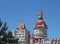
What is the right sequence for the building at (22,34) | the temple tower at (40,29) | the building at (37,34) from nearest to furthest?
the building at (22,34)
the building at (37,34)
the temple tower at (40,29)

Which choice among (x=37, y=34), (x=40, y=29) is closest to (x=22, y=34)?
(x=37, y=34)

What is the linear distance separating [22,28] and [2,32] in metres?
34.9

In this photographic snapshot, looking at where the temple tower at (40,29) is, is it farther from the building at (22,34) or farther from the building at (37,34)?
the building at (22,34)

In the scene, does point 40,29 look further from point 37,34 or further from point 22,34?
point 22,34

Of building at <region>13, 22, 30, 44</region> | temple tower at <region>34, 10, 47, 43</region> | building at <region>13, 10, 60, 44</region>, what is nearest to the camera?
building at <region>13, 22, 30, 44</region>

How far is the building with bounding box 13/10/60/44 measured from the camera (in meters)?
74.1

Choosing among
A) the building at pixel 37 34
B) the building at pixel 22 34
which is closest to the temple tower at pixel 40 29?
the building at pixel 37 34

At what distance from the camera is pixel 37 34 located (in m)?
82.8

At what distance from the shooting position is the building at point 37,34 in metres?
74.1

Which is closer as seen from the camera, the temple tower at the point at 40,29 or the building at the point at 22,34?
the building at the point at 22,34

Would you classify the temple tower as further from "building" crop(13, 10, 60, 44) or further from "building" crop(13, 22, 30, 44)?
"building" crop(13, 22, 30, 44)

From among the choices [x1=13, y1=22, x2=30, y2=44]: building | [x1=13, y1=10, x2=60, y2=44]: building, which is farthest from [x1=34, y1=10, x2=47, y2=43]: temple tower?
[x1=13, y1=22, x2=30, y2=44]: building

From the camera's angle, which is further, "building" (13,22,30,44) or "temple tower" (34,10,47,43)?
"temple tower" (34,10,47,43)

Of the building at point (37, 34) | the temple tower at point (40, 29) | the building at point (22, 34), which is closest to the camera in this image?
the building at point (22, 34)
